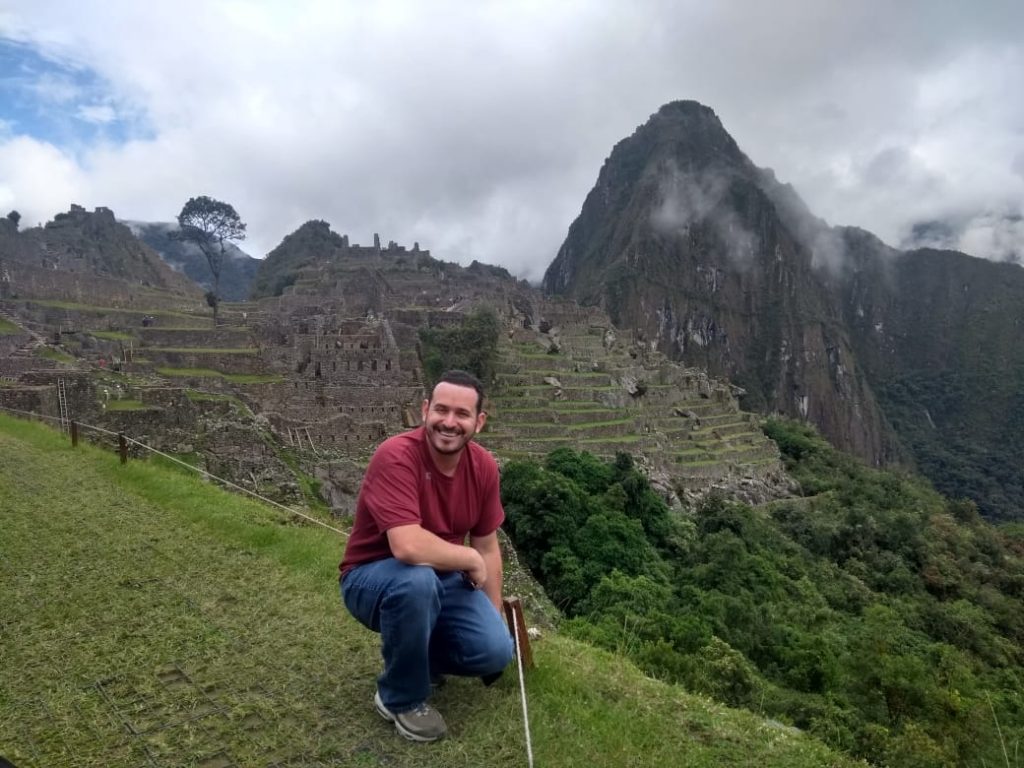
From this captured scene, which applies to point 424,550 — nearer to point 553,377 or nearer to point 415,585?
point 415,585

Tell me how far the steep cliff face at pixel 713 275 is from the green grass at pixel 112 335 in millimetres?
96272

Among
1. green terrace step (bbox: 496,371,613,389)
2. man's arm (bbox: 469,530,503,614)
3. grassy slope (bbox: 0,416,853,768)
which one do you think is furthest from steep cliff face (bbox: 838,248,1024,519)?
man's arm (bbox: 469,530,503,614)

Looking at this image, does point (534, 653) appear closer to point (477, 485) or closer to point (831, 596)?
point (477, 485)

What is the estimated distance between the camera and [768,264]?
14875 cm

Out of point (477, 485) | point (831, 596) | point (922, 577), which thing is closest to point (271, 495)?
point (477, 485)

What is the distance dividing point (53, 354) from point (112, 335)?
367cm

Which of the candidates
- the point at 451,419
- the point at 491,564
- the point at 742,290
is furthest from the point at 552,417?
the point at 742,290

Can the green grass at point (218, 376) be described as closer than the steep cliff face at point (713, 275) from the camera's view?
Yes

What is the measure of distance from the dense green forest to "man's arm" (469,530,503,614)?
2.61 metres

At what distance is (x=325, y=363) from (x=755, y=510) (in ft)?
59.4

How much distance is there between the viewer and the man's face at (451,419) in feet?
11.2

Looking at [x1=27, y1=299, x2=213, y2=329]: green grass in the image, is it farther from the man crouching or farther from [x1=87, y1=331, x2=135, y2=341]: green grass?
the man crouching

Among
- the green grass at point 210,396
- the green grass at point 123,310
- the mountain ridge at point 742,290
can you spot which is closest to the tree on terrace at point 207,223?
the green grass at point 123,310

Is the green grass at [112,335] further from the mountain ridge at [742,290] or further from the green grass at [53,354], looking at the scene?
the mountain ridge at [742,290]
